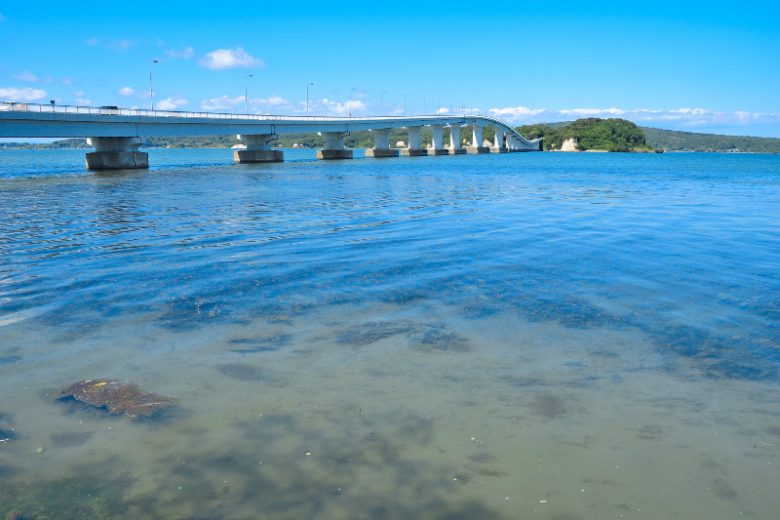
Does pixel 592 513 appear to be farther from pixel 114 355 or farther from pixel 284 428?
pixel 114 355

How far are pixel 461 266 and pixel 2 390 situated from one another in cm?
949

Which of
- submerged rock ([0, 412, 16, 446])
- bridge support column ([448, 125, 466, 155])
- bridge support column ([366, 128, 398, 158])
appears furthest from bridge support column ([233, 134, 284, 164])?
submerged rock ([0, 412, 16, 446])

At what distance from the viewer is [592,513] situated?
14.9ft

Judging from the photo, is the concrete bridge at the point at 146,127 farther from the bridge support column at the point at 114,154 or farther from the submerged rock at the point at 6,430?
the submerged rock at the point at 6,430

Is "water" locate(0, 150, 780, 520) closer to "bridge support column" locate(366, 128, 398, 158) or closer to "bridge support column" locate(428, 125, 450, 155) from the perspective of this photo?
"bridge support column" locate(366, 128, 398, 158)

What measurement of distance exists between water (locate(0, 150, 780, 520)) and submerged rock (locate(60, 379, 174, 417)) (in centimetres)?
17

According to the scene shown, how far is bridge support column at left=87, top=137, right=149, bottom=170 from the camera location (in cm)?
7125

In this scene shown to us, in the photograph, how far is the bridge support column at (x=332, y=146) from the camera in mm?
120688

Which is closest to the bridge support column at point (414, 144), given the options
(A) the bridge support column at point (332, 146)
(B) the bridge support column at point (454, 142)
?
(B) the bridge support column at point (454, 142)

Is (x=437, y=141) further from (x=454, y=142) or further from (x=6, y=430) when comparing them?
(x=6, y=430)

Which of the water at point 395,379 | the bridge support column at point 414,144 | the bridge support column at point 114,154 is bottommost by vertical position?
the water at point 395,379

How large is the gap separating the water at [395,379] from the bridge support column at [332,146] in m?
106

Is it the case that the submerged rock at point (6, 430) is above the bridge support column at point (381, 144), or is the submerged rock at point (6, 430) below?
below

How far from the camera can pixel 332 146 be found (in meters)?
122
